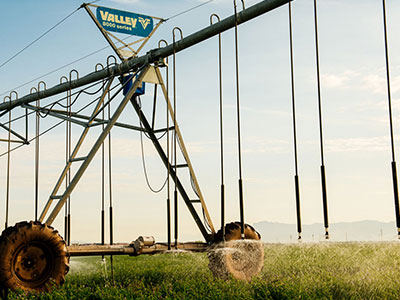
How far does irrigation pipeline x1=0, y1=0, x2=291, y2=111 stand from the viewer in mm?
8461

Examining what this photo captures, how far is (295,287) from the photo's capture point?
8148mm

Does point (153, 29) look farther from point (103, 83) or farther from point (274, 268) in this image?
point (274, 268)

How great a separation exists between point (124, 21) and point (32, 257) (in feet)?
17.5

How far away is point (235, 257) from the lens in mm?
10219

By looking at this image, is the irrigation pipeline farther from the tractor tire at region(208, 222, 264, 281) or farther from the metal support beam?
the tractor tire at region(208, 222, 264, 281)

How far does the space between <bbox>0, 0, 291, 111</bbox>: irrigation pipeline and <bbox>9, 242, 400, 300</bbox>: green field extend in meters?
3.64

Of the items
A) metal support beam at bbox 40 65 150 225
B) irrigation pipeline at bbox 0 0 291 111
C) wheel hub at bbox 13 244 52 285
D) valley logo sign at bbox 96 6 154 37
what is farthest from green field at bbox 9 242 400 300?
valley logo sign at bbox 96 6 154 37

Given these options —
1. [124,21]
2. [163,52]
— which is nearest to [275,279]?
[163,52]

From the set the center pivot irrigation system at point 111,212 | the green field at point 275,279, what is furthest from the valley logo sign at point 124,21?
the green field at point 275,279

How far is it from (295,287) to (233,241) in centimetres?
221

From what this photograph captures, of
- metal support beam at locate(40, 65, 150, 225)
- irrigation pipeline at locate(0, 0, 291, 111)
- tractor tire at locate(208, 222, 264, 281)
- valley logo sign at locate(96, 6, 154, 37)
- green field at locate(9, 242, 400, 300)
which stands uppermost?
valley logo sign at locate(96, 6, 154, 37)

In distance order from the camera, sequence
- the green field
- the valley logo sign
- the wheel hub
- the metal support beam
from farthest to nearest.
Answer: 1. the valley logo sign
2. the metal support beam
3. the wheel hub
4. the green field

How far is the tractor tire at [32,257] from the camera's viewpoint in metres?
8.37

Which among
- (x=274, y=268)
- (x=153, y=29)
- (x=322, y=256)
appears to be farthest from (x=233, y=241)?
(x=153, y=29)
